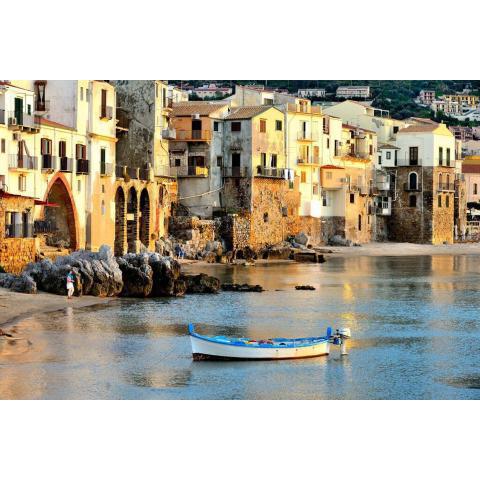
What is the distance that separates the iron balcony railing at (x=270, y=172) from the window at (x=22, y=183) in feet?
58.1

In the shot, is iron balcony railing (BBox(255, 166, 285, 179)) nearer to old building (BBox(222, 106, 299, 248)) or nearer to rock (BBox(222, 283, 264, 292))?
old building (BBox(222, 106, 299, 248))

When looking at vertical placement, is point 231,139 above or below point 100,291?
above

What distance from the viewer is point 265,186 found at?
173 ft

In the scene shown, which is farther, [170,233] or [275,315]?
[170,233]

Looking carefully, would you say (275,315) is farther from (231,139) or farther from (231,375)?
(231,139)

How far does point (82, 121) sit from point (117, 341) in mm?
15997

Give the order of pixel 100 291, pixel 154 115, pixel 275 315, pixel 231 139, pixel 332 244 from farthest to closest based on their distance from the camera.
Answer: pixel 332 244, pixel 231 139, pixel 154 115, pixel 100 291, pixel 275 315

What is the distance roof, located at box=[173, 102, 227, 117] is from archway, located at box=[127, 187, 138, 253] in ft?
21.6

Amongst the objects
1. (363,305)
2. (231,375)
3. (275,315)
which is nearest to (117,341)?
(231,375)

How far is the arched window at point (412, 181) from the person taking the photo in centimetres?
6388

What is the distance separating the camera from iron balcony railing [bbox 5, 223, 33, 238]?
32281mm

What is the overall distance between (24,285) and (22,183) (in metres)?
5.98

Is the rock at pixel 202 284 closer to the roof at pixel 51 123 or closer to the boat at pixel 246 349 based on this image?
the roof at pixel 51 123
